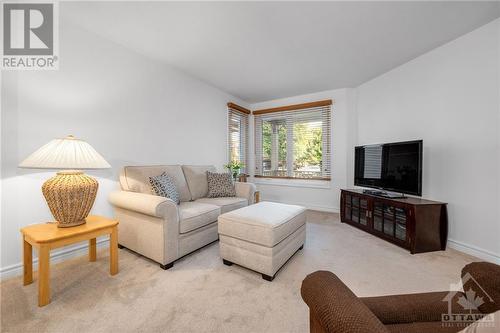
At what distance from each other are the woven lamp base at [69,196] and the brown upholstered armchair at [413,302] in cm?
183

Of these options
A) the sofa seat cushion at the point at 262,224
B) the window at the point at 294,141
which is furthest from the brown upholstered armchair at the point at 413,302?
the window at the point at 294,141

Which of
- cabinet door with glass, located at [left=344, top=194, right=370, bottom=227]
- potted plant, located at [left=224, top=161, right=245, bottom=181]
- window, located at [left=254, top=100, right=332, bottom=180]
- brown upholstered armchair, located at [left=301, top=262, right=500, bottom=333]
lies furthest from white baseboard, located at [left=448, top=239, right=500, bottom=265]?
potted plant, located at [left=224, top=161, right=245, bottom=181]

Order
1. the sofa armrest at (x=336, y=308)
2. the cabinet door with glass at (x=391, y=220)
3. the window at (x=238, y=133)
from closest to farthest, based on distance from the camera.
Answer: the sofa armrest at (x=336, y=308)
the cabinet door with glass at (x=391, y=220)
the window at (x=238, y=133)

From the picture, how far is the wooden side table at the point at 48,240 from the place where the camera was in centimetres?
141

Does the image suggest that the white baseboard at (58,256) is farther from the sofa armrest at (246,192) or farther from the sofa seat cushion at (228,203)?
the sofa armrest at (246,192)

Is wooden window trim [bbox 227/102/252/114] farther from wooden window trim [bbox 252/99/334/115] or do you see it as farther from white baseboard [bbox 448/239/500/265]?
white baseboard [bbox 448/239/500/265]

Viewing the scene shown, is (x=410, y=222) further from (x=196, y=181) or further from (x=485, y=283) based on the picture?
(x=196, y=181)

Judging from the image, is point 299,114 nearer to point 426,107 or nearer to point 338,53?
point 338,53

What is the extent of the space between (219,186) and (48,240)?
190 cm

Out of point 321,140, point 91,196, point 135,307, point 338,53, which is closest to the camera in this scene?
point 135,307

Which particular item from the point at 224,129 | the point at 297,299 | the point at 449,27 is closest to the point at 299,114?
the point at 224,129

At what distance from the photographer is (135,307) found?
4.59 ft

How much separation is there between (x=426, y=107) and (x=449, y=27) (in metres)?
0.88

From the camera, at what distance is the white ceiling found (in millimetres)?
1896
